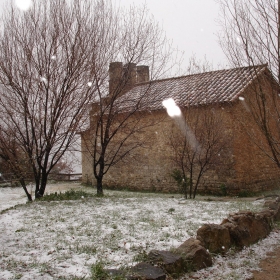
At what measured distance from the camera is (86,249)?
4.83 metres

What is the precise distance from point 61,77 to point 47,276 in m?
7.72

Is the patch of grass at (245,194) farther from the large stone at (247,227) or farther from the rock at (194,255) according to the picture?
the rock at (194,255)

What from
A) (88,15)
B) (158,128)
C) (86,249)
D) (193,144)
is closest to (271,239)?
(86,249)

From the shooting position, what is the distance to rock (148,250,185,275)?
170 inches

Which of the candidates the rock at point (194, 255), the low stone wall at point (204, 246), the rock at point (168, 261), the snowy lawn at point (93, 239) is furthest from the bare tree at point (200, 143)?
the rock at point (168, 261)

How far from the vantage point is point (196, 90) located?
1565 centimetres

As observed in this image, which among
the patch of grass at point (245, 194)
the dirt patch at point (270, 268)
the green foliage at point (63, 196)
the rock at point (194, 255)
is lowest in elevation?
the dirt patch at point (270, 268)

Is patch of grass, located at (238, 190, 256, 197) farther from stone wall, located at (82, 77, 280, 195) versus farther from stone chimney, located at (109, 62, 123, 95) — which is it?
stone chimney, located at (109, 62, 123, 95)

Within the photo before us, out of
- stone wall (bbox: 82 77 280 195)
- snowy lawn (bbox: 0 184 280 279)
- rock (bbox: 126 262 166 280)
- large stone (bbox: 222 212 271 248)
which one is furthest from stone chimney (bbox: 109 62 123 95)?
rock (bbox: 126 262 166 280)

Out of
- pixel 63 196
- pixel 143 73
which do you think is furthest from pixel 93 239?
pixel 143 73

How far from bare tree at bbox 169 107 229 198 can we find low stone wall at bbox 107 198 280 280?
474 cm

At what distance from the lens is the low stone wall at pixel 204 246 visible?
4.04 m

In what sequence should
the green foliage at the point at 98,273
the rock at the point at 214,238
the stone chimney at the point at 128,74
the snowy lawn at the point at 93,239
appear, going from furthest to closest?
the stone chimney at the point at 128,74 < the rock at the point at 214,238 < the snowy lawn at the point at 93,239 < the green foliage at the point at 98,273

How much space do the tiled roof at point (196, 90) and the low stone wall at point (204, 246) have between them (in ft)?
22.9
